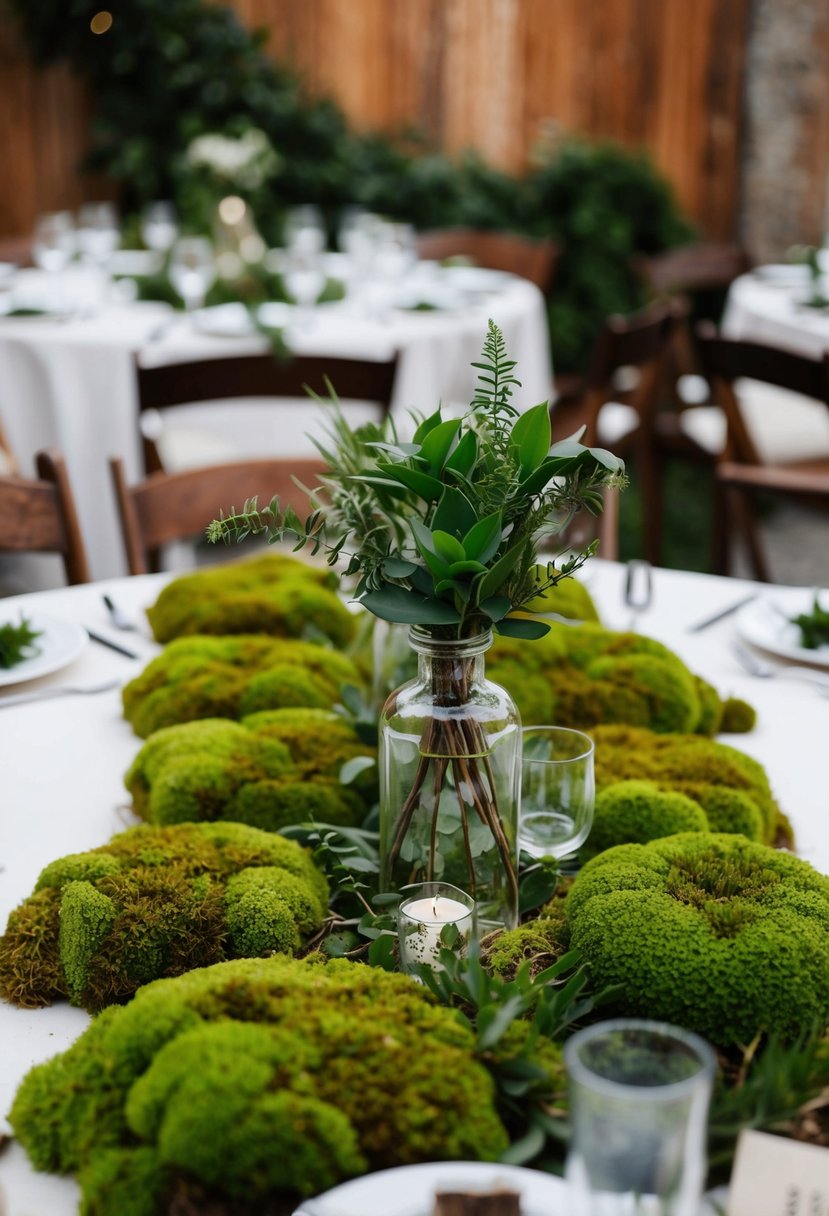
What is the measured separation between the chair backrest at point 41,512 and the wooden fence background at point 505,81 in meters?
4.33

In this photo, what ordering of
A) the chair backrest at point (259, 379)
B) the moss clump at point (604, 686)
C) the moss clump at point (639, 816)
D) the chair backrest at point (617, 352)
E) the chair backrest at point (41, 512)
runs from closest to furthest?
the moss clump at point (639, 816) → the moss clump at point (604, 686) → the chair backrest at point (41, 512) → the chair backrest at point (259, 379) → the chair backrest at point (617, 352)

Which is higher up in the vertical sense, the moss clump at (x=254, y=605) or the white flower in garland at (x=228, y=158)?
the white flower in garland at (x=228, y=158)

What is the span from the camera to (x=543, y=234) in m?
6.23

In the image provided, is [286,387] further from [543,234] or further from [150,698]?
[543,234]

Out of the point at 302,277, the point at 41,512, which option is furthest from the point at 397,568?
the point at 302,277

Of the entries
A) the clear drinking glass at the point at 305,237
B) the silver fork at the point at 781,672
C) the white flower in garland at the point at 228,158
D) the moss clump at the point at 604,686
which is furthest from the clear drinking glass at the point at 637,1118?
the white flower in garland at the point at 228,158

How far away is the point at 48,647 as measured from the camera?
1.51 m

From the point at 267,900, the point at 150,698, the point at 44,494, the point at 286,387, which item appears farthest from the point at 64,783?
the point at 286,387

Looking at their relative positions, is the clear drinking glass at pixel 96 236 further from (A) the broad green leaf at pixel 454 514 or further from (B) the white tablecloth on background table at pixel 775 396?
(A) the broad green leaf at pixel 454 514

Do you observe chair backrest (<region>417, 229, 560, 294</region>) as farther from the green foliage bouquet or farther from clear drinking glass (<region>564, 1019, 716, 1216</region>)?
clear drinking glass (<region>564, 1019, 716, 1216</region>)

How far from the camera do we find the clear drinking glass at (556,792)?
105 cm

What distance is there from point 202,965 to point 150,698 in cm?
45

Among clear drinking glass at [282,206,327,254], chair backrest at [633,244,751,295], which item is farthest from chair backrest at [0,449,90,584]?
chair backrest at [633,244,751,295]

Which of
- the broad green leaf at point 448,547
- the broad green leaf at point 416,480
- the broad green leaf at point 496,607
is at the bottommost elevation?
the broad green leaf at point 496,607
